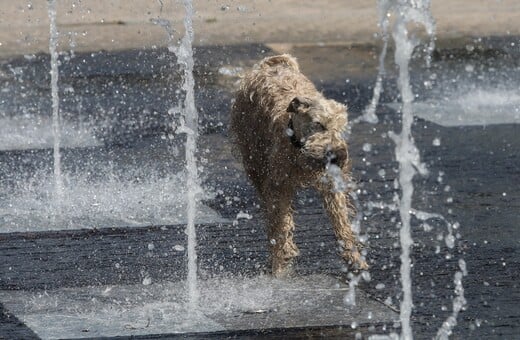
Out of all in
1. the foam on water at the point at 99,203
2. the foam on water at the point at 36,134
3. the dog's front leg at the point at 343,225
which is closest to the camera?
the dog's front leg at the point at 343,225

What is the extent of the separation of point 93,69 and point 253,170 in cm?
714

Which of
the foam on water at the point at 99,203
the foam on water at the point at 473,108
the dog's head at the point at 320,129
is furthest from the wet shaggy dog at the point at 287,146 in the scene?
the foam on water at the point at 473,108

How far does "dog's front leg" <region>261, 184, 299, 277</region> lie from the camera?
7449mm

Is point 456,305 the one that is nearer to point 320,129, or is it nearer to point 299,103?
point 320,129

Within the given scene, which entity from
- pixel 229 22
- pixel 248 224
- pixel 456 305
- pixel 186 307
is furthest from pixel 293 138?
pixel 229 22

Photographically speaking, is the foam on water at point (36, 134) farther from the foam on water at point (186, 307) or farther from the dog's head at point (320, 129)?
the dog's head at point (320, 129)

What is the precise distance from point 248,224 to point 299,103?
188 centimetres

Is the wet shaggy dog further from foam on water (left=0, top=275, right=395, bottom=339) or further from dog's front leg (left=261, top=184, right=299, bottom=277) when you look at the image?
foam on water (left=0, top=275, right=395, bottom=339)

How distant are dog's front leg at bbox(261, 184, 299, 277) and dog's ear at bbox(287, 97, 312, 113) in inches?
22.2

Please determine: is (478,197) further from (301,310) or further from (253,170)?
(301,310)

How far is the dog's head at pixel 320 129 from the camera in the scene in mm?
6840

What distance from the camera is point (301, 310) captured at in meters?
6.87

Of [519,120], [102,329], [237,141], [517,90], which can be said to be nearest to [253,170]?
[237,141]

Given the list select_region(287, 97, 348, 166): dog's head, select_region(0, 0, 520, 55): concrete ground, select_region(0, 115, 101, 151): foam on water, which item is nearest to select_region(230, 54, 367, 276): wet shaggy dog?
select_region(287, 97, 348, 166): dog's head
